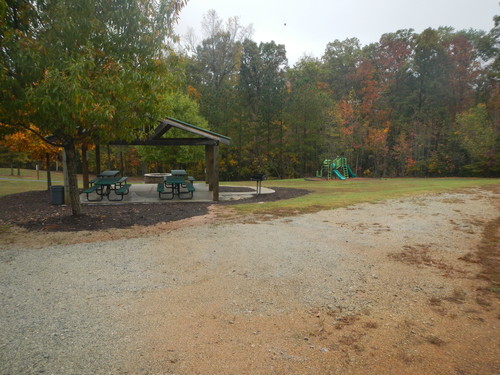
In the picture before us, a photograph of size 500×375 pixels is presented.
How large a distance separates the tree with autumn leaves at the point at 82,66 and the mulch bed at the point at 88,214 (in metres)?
0.69

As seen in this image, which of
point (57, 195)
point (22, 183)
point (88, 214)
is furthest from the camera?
point (22, 183)

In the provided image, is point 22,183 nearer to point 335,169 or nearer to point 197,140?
point 197,140

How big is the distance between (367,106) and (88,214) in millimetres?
30609

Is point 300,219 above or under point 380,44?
under

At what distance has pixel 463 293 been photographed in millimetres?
3832

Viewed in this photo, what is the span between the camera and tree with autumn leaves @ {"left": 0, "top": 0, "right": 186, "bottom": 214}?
591 centimetres

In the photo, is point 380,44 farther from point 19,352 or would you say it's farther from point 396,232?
point 19,352

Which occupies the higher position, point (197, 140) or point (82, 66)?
point (82, 66)

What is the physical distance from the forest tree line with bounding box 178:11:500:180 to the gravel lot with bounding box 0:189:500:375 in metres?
22.7

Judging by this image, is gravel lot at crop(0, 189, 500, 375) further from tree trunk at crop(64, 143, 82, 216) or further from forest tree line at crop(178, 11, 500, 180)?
forest tree line at crop(178, 11, 500, 180)

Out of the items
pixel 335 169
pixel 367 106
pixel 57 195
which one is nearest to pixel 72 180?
pixel 57 195

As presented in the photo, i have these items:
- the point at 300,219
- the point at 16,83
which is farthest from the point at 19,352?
the point at 300,219

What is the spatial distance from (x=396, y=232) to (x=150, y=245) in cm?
508

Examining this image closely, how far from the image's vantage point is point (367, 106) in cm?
3281
